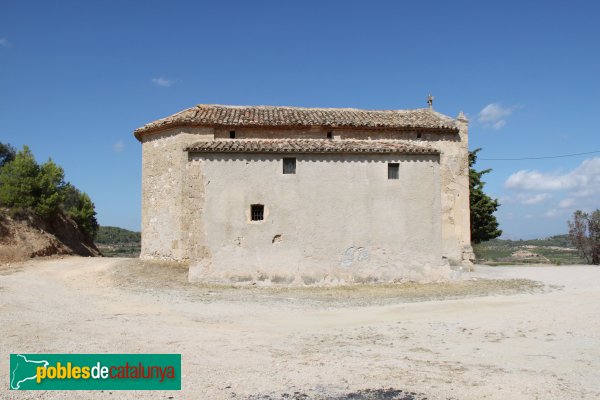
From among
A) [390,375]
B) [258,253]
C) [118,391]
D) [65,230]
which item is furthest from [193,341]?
[65,230]

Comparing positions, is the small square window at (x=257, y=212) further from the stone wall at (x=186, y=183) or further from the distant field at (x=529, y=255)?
the distant field at (x=529, y=255)

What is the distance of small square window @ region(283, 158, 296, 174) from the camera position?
1562cm

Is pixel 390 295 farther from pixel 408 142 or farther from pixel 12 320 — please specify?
pixel 12 320

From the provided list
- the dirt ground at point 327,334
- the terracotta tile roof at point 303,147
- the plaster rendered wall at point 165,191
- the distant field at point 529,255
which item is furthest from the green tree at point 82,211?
the distant field at point 529,255

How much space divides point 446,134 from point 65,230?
66.9 ft

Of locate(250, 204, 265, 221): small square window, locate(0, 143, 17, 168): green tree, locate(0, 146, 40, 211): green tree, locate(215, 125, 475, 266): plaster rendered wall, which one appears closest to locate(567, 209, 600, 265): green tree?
locate(215, 125, 475, 266): plaster rendered wall

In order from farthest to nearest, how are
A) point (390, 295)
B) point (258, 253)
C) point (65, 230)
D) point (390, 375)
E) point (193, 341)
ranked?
point (65, 230) → point (258, 253) → point (390, 295) → point (193, 341) → point (390, 375)

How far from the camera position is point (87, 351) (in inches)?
273

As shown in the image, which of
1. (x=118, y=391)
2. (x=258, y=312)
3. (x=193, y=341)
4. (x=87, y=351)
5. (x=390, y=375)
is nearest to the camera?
(x=118, y=391)

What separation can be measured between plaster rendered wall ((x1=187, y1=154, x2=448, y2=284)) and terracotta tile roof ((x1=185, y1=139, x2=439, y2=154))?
0.26 meters

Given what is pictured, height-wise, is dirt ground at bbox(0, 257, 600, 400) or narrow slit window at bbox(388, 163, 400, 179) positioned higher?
narrow slit window at bbox(388, 163, 400, 179)

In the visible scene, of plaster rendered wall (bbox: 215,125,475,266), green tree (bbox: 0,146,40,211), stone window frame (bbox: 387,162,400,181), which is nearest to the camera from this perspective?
stone window frame (bbox: 387,162,400,181)

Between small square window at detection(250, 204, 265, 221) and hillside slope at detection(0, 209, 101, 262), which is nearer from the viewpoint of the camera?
small square window at detection(250, 204, 265, 221)

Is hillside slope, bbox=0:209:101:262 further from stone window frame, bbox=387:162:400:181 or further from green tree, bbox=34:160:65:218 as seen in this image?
stone window frame, bbox=387:162:400:181
